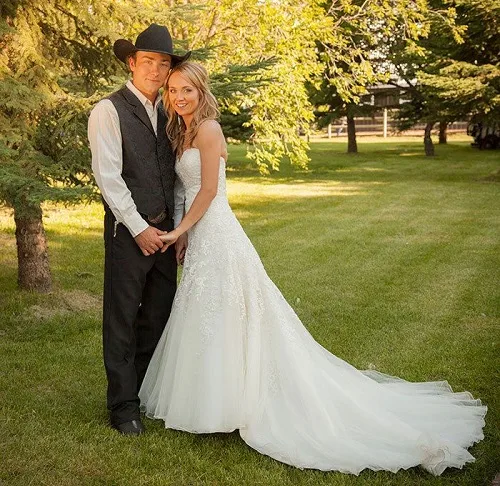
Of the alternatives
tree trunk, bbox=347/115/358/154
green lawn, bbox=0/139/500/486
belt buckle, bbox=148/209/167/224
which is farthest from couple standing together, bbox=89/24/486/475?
tree trunk, bbox=347/115/358/154

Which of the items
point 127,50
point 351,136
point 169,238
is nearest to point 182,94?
point 127,50

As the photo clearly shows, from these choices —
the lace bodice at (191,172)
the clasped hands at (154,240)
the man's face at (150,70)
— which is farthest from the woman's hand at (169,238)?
the man's face at (150,70)

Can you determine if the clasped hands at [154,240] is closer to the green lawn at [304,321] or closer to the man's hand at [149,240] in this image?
the man's hand at [149,240]

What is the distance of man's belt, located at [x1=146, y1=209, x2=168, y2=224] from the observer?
4539 mm

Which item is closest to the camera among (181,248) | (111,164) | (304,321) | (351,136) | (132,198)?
(111,164)

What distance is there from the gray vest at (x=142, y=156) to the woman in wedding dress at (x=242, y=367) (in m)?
0.13

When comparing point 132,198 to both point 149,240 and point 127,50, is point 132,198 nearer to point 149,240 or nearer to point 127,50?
point 149,240

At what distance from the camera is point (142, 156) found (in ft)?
14.7

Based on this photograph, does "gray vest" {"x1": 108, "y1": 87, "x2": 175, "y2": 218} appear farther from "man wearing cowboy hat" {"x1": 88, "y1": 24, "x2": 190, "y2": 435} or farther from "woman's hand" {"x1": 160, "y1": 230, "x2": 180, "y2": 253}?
"woman's hand" {"x1": 160, "y1": 230, "x2": 180, "y2": 253}

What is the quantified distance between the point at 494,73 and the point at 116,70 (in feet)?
44.4

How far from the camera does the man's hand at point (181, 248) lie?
483 cm

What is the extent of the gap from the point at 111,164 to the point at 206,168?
→ 0.53 meters

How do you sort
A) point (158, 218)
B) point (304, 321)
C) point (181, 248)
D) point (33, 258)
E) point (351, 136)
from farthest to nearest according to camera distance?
point (351, 136) → point (33, 258) → point (304, 321) → point (181, 248) → point (158, 218)

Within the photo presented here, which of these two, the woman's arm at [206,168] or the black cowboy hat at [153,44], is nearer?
the black cowboy hat at [153,44]
